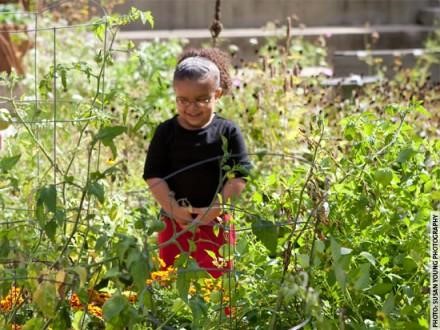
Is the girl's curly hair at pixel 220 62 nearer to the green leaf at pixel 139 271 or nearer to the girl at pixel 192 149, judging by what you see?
the girl at pixel 192 149

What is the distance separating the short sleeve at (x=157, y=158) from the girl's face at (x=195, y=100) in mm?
111

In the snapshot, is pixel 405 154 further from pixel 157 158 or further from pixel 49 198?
pixel 157 158

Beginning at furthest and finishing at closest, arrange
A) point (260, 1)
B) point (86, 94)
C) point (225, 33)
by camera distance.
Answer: point (260, 1)
point (225, 33)
point (86, 94)

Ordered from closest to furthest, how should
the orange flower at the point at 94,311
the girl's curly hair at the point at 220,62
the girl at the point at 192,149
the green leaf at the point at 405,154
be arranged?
the green leaf at the point at 405,154 → the orange flower at the point at 94,311 → the girl at the point at 192,149 → the girl's curly hair at the point at 220,62

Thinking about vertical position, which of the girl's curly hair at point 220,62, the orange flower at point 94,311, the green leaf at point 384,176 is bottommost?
the orange flower at point 94,311

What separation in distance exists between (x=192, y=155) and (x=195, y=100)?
0.19 m

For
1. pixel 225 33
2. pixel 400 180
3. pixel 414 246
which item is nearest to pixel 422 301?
pixel 414 246

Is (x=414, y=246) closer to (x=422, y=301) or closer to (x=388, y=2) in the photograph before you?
(x=422, y=301)

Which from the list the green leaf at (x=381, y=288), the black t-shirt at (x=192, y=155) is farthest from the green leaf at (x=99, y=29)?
the green leaf at (x=381, y=288)

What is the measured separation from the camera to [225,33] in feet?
35.1

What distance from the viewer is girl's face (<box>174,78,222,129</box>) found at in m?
3.74

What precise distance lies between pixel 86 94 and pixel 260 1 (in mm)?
5159

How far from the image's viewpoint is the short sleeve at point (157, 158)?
3818 millimetres

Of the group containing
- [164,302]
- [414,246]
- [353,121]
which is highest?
[353,121]
